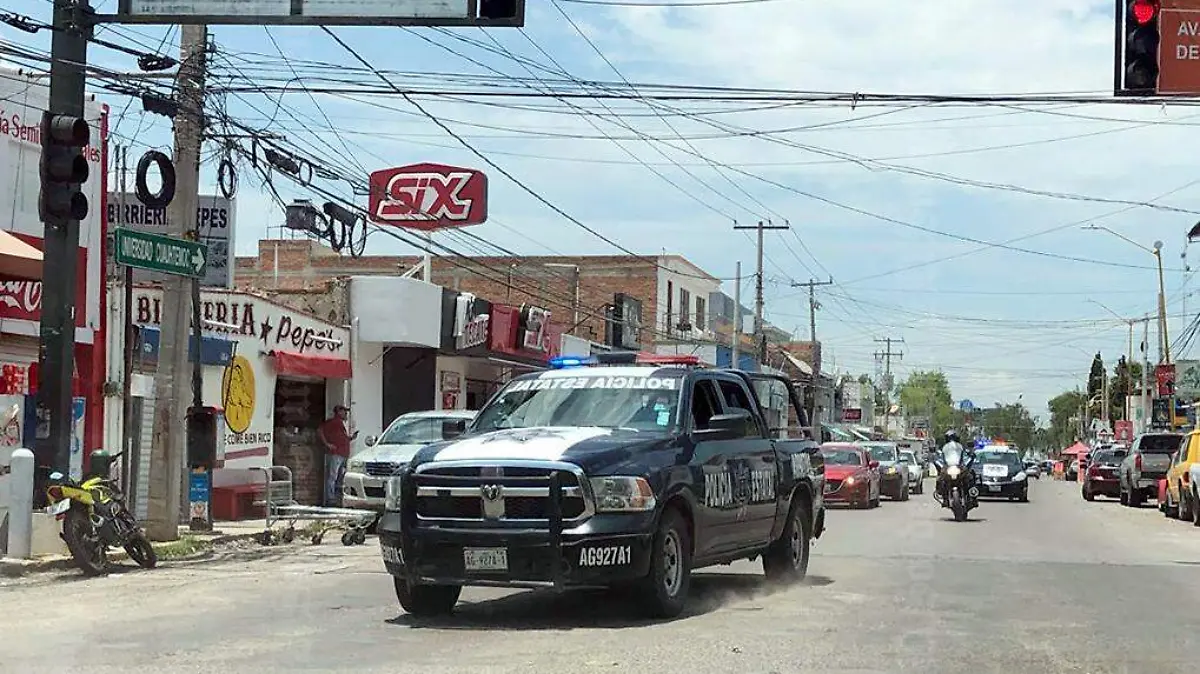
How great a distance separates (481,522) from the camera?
10328mm

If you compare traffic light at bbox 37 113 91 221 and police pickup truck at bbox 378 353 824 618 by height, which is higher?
traffic light at bbox 37 113 91 221

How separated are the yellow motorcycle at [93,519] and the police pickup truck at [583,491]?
14.3 ft

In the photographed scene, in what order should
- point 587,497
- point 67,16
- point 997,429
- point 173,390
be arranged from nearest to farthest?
point 587,497 → point 67,16 → point 173,390 → point 997,429

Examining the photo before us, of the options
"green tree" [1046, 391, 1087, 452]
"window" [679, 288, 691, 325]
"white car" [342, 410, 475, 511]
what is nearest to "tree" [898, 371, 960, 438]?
"green tree" [1046, 391, 1087, 452]

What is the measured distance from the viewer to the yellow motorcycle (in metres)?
14.0

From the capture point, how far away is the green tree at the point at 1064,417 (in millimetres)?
170750

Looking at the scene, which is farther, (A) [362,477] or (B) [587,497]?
(A) [362,477]

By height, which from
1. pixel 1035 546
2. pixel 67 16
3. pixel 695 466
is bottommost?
pixel 1035 546

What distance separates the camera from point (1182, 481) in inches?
1085

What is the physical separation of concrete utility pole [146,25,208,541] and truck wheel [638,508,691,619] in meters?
8.44

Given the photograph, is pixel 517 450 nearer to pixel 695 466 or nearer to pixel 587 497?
pixel 587 497

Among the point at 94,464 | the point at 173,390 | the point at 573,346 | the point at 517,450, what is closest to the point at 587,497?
the point at 517,450

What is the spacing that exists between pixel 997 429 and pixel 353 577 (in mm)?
188005

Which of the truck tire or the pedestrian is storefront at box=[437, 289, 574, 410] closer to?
the pedestrian
